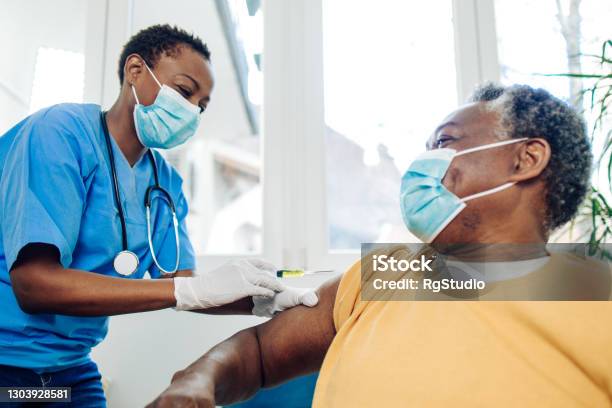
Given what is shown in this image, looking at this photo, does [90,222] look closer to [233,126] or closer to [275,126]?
[275,126]

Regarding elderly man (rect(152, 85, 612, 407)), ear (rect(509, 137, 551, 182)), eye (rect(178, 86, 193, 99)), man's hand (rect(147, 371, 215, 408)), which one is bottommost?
man's hand (rect(147, 371, 215, 408))

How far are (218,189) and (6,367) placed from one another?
414cm

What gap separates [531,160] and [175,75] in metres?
0.95

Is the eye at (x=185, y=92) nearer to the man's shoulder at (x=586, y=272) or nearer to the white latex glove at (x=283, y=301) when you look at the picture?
the white latex glove at (x=283, y=301)

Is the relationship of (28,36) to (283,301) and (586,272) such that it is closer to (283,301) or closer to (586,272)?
(283,301)

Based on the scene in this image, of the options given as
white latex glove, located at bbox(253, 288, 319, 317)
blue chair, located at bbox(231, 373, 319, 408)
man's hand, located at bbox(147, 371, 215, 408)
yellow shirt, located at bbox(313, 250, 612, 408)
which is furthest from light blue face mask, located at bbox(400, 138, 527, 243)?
man's hand, located at bbox(147, 371, 215, 408)

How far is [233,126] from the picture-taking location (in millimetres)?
3262

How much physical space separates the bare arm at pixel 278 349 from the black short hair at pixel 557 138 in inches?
20.6

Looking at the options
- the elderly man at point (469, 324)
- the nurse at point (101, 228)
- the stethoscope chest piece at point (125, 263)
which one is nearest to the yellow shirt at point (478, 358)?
the elderly man at point (469, 324)

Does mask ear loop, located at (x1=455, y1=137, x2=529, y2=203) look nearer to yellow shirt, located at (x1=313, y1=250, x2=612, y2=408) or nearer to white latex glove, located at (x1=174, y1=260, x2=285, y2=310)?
yellow shirt, located at (x1=313, y1=250, x2=612, y2=408)

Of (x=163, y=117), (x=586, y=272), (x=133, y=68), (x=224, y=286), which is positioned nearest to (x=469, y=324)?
(x=586, y=272)

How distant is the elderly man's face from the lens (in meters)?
1.02

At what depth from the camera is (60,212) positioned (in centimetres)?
108

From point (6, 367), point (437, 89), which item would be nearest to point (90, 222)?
point (6, 367)
